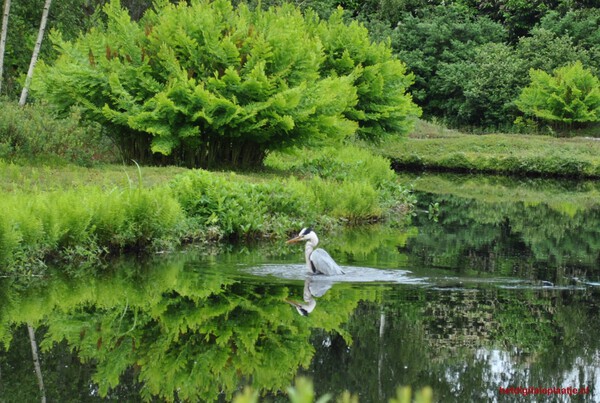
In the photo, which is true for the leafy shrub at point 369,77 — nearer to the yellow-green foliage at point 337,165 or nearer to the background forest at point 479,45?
the yellow-green foliage at point 337,165

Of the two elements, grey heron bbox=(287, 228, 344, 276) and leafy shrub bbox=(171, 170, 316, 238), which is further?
leafy shrub bbox=(171, 170, 316, 238)

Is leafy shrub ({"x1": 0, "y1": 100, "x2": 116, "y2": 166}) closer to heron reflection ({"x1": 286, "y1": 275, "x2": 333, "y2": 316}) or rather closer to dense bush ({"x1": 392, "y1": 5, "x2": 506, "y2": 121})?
heron reflection ({"x1": 286, "y1": 275, "x2": 333, "y2": 316})

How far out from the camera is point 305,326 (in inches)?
348

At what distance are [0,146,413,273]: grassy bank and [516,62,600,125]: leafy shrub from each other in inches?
797

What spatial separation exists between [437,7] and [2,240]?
129 feet

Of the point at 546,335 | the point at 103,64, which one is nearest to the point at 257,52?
the point at 103,64

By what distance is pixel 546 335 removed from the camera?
8.94 metres

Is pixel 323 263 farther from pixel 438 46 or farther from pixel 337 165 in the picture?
pixel 438 46

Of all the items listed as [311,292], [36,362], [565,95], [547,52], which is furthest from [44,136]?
[547,52]

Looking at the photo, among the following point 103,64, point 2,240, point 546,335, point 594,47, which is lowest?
point 546,335

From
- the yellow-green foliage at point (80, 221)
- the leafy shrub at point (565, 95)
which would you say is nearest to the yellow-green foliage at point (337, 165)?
the yellow-green foliage at point (80, 221)

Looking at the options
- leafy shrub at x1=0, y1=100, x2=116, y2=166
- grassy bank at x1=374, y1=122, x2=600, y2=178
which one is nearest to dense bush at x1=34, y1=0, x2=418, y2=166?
leafy shrub at x1=0, y1=100, x2=116, y2=166

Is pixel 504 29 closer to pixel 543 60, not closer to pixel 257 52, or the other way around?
pixel 543 60

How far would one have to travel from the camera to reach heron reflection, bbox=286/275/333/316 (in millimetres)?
9570
